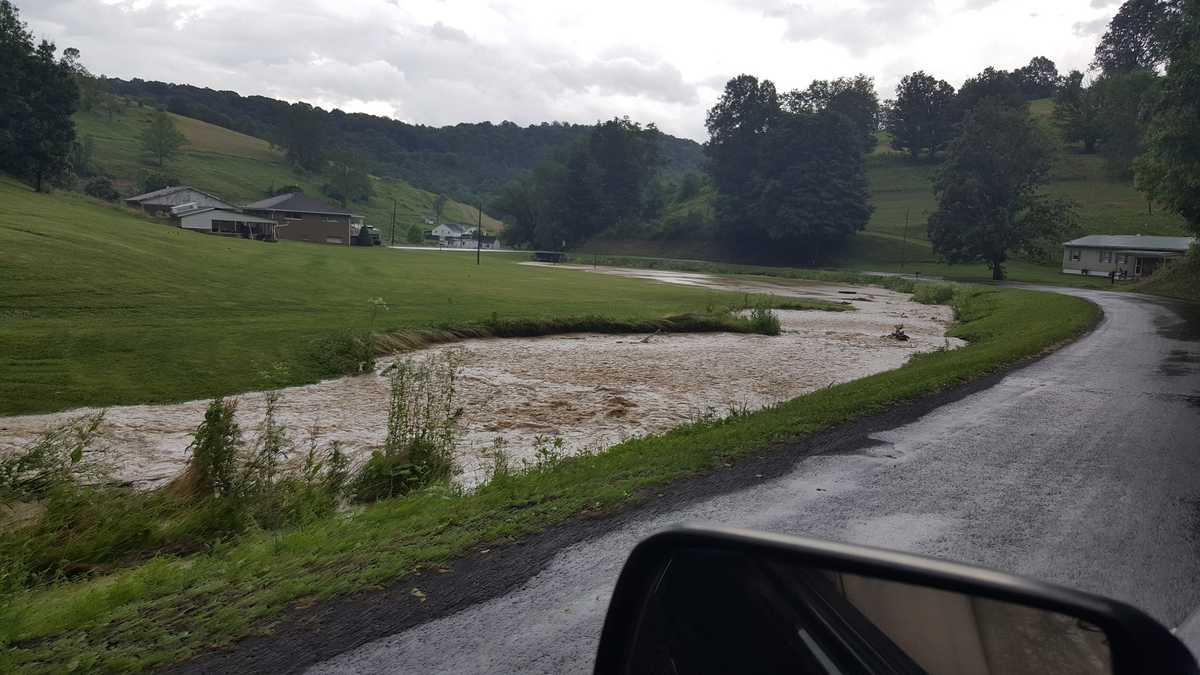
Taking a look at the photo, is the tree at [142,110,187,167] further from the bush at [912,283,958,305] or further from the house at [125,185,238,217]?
the bush at [912,283,958,305]

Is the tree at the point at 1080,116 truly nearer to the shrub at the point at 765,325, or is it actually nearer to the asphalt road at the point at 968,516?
the shrub at the point at 765,325

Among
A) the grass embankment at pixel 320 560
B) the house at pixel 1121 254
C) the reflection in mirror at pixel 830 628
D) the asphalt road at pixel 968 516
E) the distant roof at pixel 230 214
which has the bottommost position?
the grass embankment at pixel 320 560

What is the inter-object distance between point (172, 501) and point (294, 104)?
18214 centimetres

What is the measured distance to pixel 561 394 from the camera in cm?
1867

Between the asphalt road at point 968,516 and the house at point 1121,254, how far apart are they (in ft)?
229

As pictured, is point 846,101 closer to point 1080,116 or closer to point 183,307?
point 1080,116

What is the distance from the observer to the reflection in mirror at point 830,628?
6.06 ft

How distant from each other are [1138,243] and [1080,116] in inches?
2404

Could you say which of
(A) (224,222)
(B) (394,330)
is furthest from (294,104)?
(B) (394,330)

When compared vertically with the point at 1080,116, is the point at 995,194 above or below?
below

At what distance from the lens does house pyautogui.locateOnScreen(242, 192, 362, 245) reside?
4227 inches

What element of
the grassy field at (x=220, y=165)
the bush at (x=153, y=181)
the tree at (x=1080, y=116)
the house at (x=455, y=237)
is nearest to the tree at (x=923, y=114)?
the tree at (x=1080, y=116)

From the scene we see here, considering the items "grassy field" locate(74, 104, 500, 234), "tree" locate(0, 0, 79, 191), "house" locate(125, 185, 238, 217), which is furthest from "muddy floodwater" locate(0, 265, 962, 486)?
"grassy field" locate(74, 104, 500, 234)

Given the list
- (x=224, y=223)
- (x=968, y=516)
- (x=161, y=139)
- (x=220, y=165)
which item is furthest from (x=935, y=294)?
(x=220, y=165)
